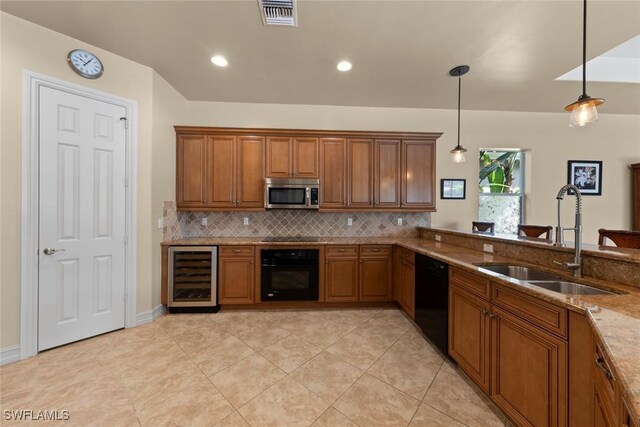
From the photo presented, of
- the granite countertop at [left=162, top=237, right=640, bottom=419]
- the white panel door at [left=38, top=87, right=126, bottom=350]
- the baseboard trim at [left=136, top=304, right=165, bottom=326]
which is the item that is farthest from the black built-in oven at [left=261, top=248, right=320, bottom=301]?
the granite countertop at [left=162, top=237, right=640, bottom=419]

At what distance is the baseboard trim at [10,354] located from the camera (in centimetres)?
205

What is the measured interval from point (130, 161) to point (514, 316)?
12.3 feet

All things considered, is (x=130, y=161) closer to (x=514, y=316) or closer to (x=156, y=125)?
(x=156, y=125)

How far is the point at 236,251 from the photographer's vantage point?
3.18 metres

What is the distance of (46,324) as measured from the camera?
7.39 ft

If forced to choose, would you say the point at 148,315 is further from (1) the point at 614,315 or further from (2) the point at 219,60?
(1) the point at 614,315

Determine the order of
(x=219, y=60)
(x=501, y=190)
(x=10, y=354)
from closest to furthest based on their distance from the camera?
1. (x=10, y=354)
2. (x=219, y=60)
3. (x=501, y=190)

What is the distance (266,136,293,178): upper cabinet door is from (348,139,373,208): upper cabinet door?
903 mm

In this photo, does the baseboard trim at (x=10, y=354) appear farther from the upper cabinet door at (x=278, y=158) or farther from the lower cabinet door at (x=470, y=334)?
the lower cabinet door at (x=470, y=334)

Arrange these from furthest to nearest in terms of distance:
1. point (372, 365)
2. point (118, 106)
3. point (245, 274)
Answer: point (245, 274) < point (118, 106) < point (372, 365)

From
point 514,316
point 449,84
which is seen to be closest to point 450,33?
point 449,84

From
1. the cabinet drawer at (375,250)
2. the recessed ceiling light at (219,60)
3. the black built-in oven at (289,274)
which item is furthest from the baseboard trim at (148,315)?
the recessed ceiling light at (219,60)

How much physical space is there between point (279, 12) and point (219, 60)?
3.41 ft

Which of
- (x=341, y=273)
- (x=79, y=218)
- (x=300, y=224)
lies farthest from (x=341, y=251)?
(x=79, y=218)
